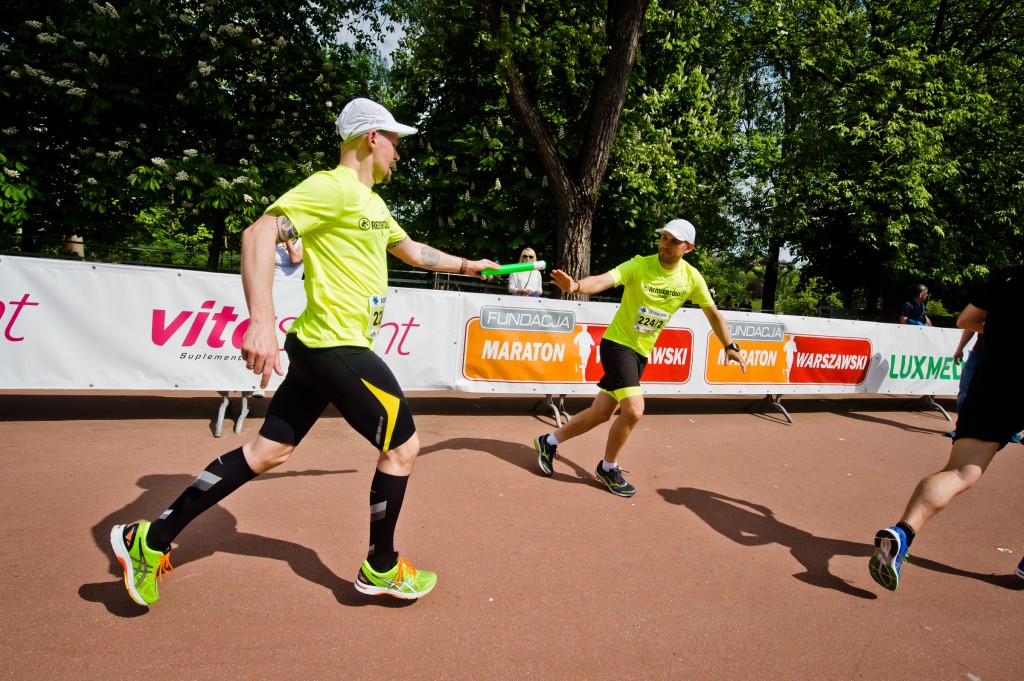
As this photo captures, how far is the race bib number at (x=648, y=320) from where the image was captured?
15.6ft

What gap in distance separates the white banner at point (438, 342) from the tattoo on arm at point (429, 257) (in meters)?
3.23

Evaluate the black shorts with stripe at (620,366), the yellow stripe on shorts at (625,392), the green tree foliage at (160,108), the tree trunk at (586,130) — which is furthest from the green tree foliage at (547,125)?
the yellow stripe on shorts at (625,392)

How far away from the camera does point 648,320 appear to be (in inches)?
188

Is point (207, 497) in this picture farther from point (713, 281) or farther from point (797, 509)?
point (713, 281)

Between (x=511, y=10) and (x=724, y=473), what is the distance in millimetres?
10643

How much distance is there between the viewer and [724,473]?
570 cm

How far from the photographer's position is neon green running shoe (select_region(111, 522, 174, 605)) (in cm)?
265

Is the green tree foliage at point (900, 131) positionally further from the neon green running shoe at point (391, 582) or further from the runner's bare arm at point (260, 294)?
the runner's bare arm at point (260, 294)

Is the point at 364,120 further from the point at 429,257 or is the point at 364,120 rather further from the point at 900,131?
the point at 900,131

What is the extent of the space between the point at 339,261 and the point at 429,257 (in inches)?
32.4

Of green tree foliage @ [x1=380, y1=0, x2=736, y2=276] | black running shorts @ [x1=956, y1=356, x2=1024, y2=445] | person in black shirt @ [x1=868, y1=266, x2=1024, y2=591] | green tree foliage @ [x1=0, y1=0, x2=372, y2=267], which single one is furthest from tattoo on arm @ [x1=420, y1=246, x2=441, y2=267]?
green tree foliage @ [x1=0, y1=0, x2=372, y2=267]

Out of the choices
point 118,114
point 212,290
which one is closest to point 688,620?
point 212,290

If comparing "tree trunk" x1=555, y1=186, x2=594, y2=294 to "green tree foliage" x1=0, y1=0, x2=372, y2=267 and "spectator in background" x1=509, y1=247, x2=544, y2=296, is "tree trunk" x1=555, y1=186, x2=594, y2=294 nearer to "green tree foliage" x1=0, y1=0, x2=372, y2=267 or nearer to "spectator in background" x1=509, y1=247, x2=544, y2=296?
"spectator in background" x1=509, y1=247, x2=544, y2=296

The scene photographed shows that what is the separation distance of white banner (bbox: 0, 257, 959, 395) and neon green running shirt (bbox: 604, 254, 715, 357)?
8.06 feet
